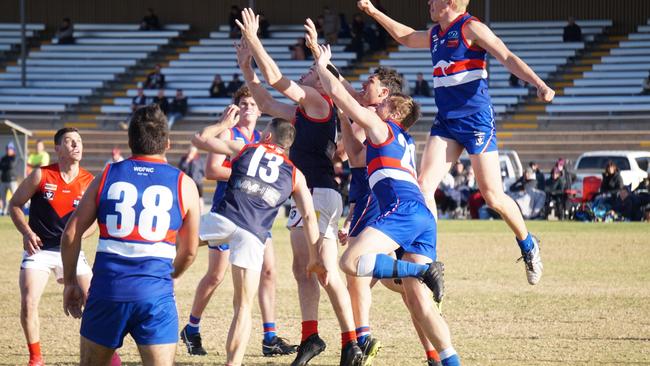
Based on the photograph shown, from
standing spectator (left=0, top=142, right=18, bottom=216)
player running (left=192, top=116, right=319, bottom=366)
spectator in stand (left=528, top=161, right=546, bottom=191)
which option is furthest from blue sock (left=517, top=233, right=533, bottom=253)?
standing spectator (left=0, top=142, right=18, bottom=216)

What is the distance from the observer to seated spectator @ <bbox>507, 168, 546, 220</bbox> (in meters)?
27.3

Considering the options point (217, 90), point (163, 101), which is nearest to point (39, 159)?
point (163, 101)

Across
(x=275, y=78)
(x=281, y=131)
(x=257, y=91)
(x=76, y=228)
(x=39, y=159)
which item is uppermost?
(x=275, y=78)

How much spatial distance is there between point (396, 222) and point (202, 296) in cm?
248

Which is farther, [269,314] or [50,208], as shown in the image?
[269,314]

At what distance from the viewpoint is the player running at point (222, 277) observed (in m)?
9.28

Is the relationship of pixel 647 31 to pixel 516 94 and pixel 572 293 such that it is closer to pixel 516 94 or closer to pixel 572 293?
pixel 516 94

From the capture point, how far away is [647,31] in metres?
38.9

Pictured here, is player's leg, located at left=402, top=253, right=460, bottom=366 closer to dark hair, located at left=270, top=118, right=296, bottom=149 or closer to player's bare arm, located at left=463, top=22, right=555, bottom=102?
dark hair, located at left=270, top=118, right=296, bottom=149

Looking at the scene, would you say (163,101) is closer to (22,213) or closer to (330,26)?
(330,26)

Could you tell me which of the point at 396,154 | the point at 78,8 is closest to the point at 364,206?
the point at 396,154

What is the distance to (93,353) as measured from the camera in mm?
5875

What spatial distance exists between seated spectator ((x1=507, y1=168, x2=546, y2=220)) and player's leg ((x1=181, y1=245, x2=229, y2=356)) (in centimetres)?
1877

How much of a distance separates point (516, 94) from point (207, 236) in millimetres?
29513
